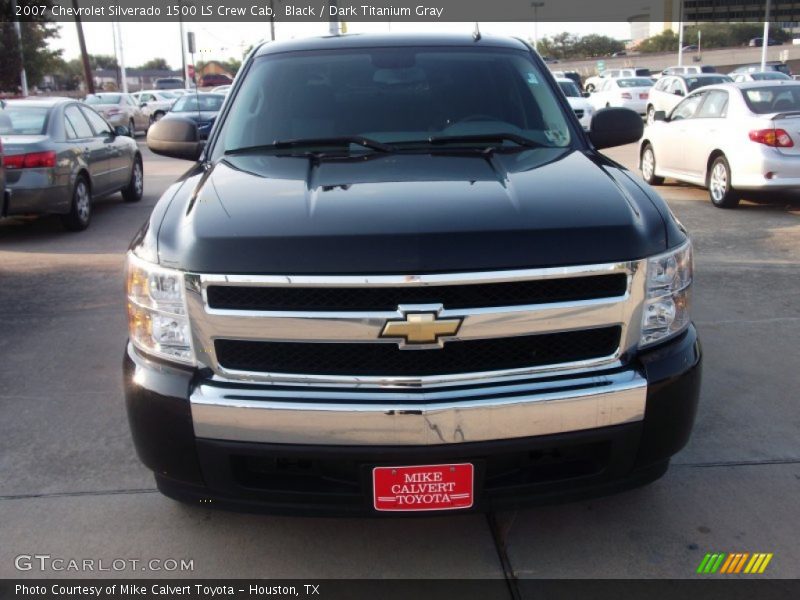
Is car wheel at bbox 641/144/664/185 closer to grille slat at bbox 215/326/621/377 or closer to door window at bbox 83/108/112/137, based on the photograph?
door window at bbox 83/108/112/137

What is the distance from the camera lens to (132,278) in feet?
9.55

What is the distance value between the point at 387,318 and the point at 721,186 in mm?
9134

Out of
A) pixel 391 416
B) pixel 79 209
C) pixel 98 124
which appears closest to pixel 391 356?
pixel 391 416

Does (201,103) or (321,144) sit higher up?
(321,144)

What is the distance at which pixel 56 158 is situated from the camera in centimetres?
924

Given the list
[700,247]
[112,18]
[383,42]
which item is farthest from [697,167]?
[112,18]

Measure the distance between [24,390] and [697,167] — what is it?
362 inches

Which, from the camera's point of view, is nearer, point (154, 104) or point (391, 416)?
point (391, 416)

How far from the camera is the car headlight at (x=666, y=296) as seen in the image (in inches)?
111

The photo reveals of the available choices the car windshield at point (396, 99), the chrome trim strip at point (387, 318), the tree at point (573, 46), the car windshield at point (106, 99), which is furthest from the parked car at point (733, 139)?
the tree at point (573, 46)

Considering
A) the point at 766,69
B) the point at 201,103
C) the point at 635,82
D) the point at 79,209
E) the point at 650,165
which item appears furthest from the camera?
the point at 766,69

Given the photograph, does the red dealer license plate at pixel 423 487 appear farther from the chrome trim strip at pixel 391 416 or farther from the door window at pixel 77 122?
the door window at pixel 77 122

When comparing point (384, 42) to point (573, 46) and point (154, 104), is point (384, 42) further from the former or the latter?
point (573, 46)

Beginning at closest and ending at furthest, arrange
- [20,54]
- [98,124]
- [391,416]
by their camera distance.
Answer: [391,416]
[98,124]
[20,54]
